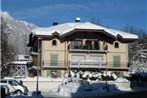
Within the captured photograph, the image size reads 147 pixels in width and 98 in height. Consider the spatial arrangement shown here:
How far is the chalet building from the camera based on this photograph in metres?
67.6

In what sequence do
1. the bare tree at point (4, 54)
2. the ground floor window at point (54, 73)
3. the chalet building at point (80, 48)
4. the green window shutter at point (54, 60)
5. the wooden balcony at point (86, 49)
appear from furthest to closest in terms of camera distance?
the bare tree at point (4, 54), the wooden balcony at point (86, 49), the green window shutter at point (54, 60), the chalet building at point (80, 48), the ground floor window at point (54, 73)

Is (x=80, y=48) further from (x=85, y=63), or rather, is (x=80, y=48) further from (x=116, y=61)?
(x=116, y=61)

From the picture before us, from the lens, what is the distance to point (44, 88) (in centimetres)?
5375

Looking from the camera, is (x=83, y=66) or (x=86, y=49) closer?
(x=83, y=66)

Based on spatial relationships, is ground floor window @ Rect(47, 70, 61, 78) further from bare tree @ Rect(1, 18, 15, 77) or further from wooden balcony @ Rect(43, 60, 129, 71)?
bare tree @ Rect(1, 18, 15, 77)

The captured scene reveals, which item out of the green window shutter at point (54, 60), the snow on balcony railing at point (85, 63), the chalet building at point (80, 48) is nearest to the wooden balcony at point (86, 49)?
the chalet building at point (80, 48)

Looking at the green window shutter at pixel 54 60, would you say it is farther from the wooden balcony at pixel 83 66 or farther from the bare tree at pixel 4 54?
the bare tree at pixel 4 54

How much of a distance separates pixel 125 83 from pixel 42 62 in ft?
49.8

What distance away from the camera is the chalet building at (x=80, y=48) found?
67.6 meters

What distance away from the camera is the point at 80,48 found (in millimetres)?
69125

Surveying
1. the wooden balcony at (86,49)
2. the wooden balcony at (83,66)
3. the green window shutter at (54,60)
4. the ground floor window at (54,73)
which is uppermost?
the wooden balcony at (86,49)

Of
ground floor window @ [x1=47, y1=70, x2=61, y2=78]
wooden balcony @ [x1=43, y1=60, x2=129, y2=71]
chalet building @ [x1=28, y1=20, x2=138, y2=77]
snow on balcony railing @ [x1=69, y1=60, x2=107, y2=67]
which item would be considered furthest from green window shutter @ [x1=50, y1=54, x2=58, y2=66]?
snow on balcony railing @ [x1=69, y1=60, x2=107, y2=67]

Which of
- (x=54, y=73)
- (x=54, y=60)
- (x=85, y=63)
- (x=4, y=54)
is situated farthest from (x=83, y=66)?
(x=4, y=54)

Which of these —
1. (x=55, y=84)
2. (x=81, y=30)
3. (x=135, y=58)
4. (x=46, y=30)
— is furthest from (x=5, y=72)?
(x=135, y=58)
